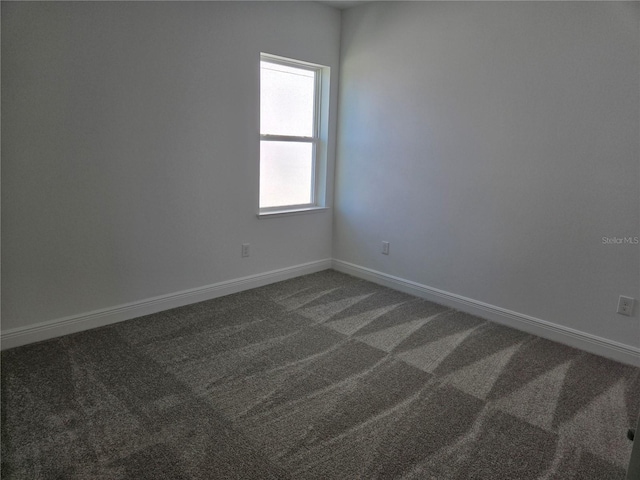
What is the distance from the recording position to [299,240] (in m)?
4.18

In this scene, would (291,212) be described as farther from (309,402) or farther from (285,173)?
(309,402)

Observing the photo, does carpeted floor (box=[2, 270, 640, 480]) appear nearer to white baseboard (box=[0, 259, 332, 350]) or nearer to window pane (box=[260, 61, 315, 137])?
white baseboard (box=[0, 259, 332, 350])

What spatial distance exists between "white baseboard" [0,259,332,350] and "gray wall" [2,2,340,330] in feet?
0.17

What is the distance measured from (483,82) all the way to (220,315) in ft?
8.50

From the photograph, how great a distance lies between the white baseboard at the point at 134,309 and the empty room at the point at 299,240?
0.02 m

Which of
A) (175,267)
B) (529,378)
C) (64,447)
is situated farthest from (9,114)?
(529,378)

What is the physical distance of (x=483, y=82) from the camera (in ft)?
10.4

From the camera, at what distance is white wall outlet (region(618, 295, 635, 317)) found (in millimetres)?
2713

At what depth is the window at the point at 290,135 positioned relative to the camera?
3777 mm

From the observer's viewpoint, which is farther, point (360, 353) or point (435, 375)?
point (360, 353)

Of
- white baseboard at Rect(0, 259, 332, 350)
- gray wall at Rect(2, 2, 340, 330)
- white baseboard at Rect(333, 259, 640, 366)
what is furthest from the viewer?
white baseboard at Rect(333, 259, 640, 366)

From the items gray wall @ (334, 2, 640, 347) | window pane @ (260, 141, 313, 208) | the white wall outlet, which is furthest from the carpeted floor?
window pane @ (260, 141, 313, 208)

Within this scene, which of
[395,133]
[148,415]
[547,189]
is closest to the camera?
[148,415]

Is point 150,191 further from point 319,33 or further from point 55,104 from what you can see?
point 319,33
